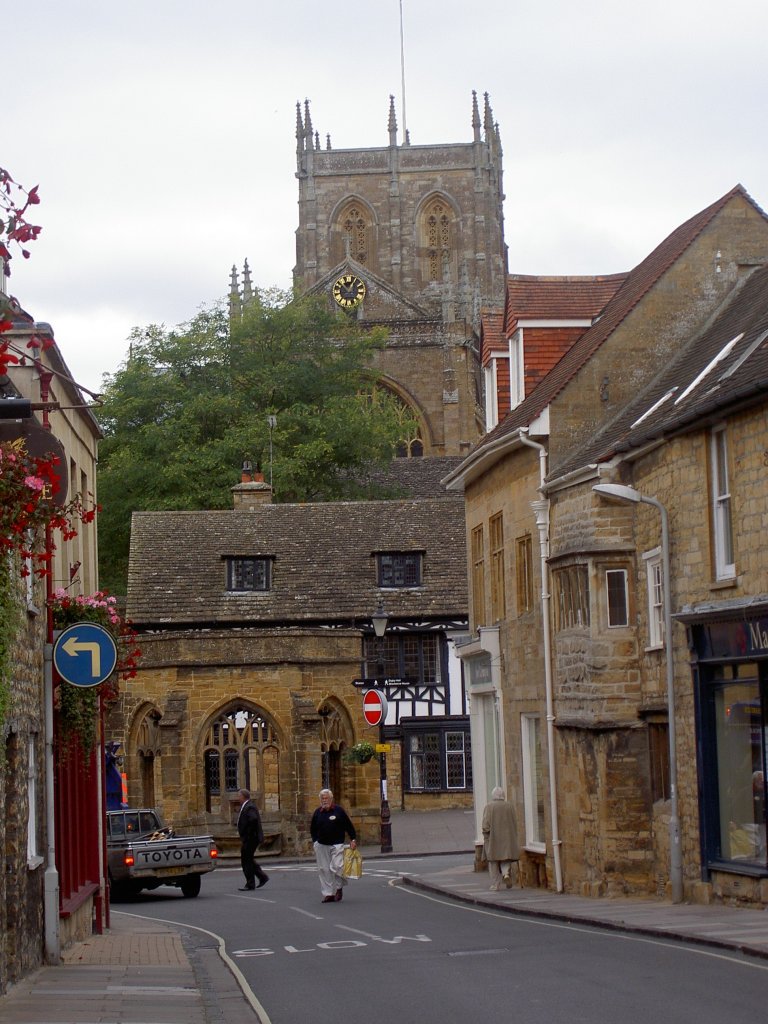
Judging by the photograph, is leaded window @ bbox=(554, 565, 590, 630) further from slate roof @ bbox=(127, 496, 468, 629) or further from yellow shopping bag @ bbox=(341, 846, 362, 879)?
slate roof @ bbox=(127, 496, 468, 629)

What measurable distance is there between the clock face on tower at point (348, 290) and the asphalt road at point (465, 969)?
7406cm

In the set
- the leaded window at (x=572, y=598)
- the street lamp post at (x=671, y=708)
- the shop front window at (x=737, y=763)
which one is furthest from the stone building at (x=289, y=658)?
the shop front window at (x=737, y=763)

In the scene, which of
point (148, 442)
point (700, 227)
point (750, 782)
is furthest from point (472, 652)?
point (148, 442)

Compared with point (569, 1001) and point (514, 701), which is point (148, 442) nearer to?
point (514, 701)

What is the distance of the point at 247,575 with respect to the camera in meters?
43.6

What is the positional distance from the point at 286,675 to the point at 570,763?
16777mm

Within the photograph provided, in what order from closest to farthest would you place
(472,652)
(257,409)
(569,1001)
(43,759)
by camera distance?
(569,1001) < (43,759) < (472,652) < (257,409)

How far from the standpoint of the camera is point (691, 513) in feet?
64.0

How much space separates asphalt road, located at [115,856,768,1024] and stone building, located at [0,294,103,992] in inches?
69.4

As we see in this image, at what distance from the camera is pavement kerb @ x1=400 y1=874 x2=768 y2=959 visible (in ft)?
48.1

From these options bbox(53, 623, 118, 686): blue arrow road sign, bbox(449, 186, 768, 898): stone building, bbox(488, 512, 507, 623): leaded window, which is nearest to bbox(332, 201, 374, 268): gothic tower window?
bbox(449, 186, 768, 898): stone building

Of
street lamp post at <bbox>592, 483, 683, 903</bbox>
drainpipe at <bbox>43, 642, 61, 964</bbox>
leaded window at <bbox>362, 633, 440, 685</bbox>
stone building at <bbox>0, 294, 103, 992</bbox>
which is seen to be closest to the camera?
stone building at <bbox>0, 294, 103, 992</bbox>

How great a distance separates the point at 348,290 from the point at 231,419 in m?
34.4

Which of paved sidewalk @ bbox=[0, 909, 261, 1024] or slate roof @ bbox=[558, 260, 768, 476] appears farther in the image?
slate roof @ bbox=[558, 260, 768, 476]
